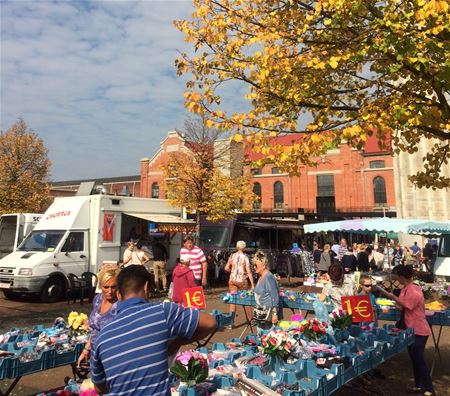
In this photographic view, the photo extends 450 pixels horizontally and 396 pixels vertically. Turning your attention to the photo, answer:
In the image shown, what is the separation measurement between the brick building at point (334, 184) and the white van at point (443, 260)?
121ft

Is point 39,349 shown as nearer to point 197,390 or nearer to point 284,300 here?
point 197,390

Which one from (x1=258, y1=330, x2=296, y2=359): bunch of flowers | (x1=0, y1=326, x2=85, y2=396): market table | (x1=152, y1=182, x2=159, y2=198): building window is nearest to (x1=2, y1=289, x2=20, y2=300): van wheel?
(x1=0, y1=326, x2=85, y2=396): market table

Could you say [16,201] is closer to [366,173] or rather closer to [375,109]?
[375,109]

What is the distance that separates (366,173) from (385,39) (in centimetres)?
5325

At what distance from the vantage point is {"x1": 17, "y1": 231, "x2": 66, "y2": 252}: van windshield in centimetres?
1262

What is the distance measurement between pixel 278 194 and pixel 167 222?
156 feet

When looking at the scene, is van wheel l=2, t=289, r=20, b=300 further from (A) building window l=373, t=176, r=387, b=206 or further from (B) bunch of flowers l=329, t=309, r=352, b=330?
(A) building window l=373, t=176, r=387, b=206

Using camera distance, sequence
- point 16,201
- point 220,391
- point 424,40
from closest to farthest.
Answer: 1. point 220,391
2. point 424,40
3. point 16,201

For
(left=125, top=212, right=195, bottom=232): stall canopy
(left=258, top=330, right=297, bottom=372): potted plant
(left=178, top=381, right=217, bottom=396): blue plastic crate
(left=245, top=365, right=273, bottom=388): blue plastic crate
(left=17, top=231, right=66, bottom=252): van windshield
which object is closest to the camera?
(left=178, top=381, right=217, bottom=396): blue plastic crate

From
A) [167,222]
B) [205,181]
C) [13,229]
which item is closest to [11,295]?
[13,229]

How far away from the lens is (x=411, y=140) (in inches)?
244

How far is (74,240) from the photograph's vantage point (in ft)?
42.1

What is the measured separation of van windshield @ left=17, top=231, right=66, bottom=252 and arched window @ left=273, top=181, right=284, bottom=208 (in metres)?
49.8

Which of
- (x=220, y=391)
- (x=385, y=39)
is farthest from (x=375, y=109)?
(x=220, y=391)
